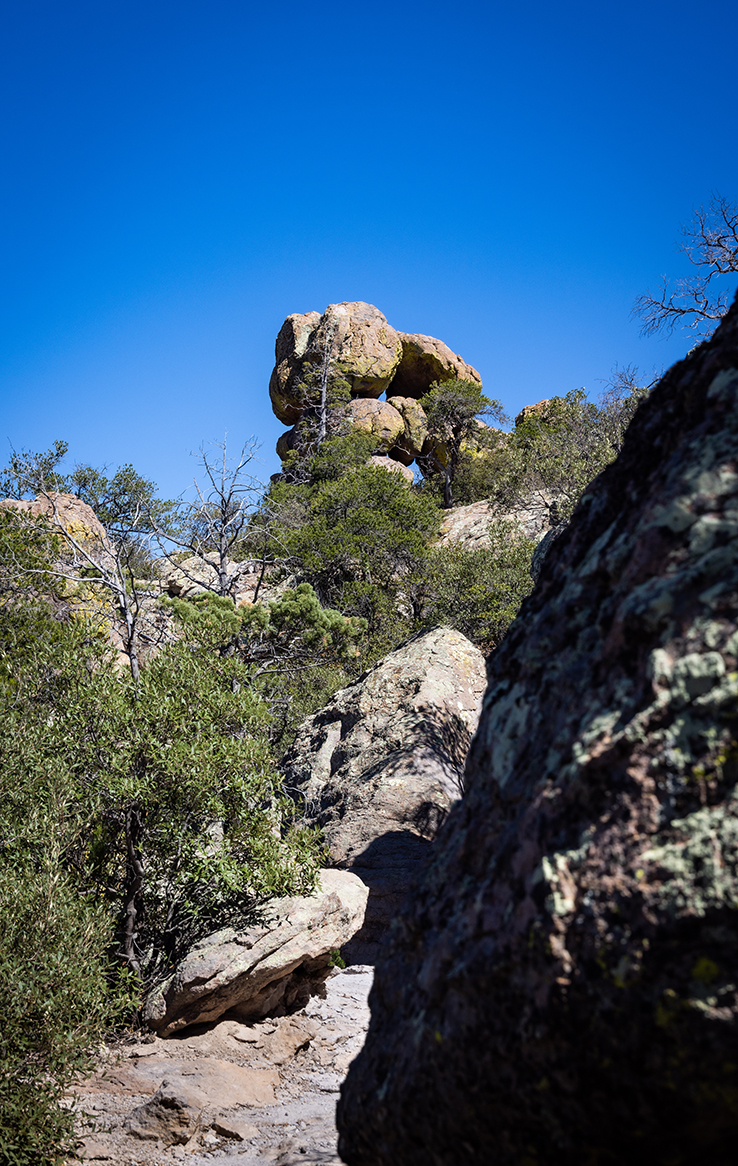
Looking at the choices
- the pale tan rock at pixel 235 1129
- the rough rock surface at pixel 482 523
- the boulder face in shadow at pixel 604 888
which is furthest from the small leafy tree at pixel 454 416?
the boulder face in shadow at pixel 604 888

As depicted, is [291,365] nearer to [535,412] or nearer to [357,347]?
[357,347]

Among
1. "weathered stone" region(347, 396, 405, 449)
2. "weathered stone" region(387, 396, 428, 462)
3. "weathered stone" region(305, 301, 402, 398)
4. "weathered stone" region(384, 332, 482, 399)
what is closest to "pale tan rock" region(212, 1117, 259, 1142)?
"weathered stone" region(347, 396, 405, 449)

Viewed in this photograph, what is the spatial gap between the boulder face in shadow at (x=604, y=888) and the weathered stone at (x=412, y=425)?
4349 cm

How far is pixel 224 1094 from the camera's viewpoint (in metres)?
6.09

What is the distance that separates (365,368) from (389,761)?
120 ft

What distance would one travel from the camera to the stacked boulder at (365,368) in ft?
146

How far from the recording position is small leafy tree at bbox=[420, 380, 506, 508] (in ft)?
147

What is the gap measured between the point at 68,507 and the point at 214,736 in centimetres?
1362

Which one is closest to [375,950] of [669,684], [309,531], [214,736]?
[214,736]

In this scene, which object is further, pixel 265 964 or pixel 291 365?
pixel 291 365

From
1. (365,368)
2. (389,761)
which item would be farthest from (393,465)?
(389,761)

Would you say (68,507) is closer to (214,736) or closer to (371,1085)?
(214,736)

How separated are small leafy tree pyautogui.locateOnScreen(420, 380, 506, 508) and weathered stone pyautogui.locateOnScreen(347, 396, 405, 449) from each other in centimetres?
218

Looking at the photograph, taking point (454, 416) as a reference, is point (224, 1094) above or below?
below
